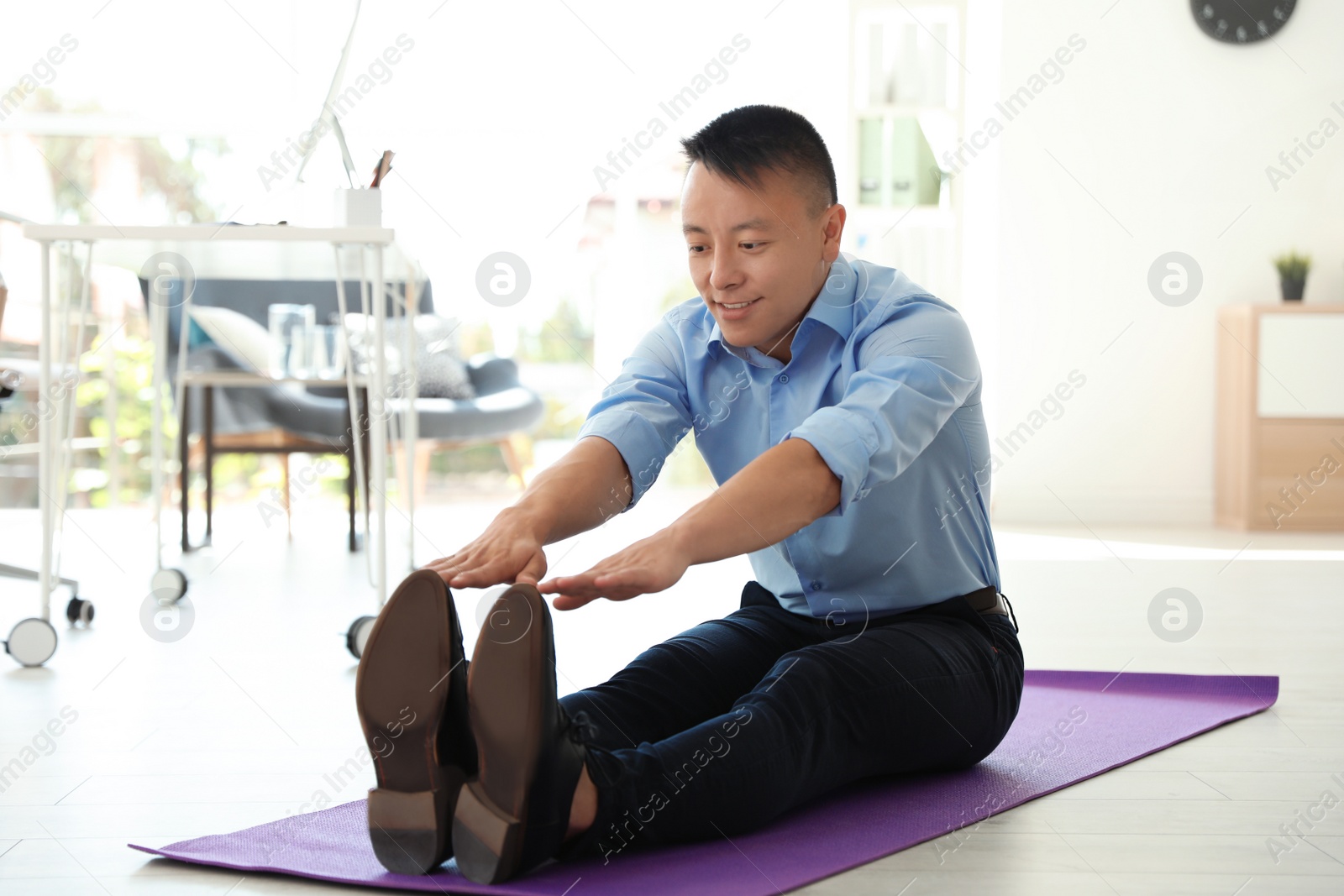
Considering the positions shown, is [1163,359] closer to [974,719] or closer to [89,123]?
[974,719]

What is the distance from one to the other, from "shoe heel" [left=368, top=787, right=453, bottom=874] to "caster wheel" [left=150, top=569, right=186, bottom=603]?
1.62 metres

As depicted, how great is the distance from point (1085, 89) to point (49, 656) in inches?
143

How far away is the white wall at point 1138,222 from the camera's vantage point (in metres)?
3.99

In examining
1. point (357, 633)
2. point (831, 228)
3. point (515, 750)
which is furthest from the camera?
point (357, 633)

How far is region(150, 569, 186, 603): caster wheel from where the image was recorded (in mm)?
2336

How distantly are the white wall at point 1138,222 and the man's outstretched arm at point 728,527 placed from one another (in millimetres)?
3251

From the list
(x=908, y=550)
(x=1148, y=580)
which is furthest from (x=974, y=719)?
(x=1148, y=580)

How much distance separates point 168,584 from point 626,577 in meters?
1.79

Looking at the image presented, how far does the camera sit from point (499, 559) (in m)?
1.01

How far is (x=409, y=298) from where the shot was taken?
91.2 inches

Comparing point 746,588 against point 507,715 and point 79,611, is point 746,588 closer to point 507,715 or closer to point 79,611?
point 507,715

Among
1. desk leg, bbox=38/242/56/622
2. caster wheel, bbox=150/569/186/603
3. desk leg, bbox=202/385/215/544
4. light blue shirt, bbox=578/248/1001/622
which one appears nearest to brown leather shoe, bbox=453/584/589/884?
light blue shirt, bbox=578/248/1001/622

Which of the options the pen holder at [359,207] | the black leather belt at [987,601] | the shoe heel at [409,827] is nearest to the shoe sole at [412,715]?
the shoe heel at [409,827]

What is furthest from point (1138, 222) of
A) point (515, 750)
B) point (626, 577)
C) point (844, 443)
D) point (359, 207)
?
point (515, 750)
